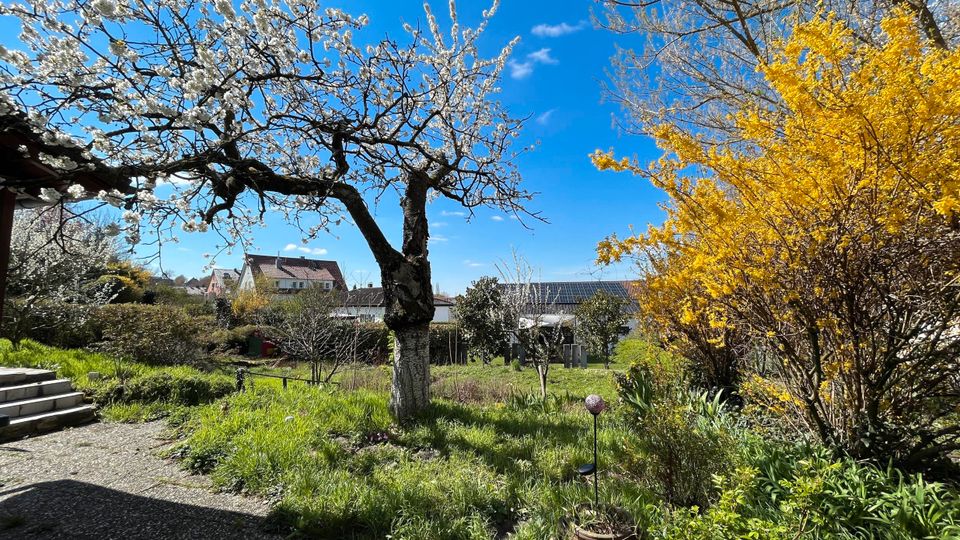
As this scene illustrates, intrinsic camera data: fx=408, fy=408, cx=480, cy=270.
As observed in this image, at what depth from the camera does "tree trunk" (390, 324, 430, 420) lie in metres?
5.04

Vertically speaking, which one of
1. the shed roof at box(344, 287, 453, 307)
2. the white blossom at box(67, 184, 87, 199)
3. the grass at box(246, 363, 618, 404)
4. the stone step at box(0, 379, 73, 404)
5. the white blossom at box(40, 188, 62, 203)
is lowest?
the grass at box(246, 363, 618, 404)

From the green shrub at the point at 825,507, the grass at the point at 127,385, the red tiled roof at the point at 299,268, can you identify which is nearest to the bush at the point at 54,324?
the grass at the point at 127,385

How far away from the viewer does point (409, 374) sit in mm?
5051

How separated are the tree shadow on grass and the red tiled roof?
34.1m

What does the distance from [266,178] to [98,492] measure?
3.26 metres

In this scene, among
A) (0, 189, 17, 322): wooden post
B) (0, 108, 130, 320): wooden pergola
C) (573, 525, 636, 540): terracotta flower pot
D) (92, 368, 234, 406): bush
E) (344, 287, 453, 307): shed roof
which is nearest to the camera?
(573, 525, 636, 540): terracotta flower pot

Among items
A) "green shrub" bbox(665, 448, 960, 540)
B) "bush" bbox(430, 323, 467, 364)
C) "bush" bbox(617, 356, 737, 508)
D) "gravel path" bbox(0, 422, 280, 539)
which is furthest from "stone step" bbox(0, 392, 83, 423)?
"bush" bbox(430, 323, 467, 364)

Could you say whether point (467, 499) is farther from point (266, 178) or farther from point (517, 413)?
point (266, 178)

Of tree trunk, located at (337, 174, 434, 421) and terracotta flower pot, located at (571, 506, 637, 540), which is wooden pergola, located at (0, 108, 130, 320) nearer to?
tree trunk, located at (337, 174, 434, 421)

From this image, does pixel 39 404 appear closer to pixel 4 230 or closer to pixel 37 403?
pixel 37 403

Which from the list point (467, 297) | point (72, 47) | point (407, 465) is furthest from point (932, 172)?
point (467, 297)

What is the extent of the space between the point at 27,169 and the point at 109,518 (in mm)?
2935

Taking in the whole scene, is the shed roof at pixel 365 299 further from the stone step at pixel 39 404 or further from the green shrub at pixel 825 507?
the green shrub at pixel 825 507

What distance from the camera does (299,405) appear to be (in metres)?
5.26
